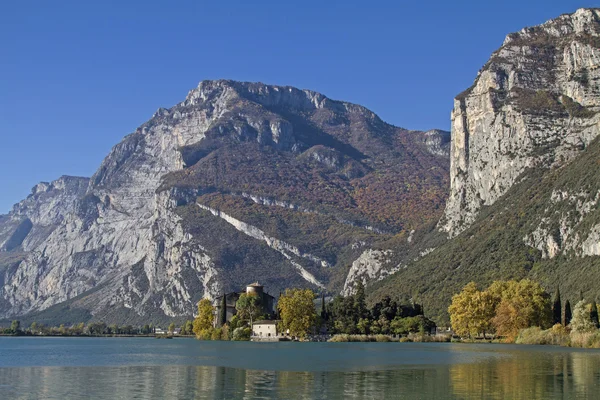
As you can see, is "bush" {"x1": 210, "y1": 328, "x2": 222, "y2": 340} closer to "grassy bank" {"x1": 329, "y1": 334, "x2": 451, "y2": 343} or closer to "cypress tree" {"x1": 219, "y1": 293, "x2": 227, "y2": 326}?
"cypress tree" {"x1": 219, "y1": 293, "x2": 227, "y2": 326}

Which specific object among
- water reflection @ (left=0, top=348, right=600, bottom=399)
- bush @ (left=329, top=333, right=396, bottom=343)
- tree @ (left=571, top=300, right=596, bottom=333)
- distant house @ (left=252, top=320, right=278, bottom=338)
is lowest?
water reflection @ (left=0, top=348, right=600, bottom=399)

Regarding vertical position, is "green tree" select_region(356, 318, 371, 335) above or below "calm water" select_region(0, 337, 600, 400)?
above

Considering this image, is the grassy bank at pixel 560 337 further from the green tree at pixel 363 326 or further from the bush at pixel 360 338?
the green tree at pixel 363 326

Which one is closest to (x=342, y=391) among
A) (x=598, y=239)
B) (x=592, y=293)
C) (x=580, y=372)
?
(x=580, y=372)

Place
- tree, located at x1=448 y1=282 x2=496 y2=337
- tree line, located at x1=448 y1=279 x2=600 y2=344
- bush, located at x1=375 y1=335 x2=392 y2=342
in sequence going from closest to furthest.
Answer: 1. tree line, located at x1=448 y1=279 x2=600 y2=344
2. tree, located at x1=448 y1=282 x2=496 y2=337
3. bush, located at x1=375 y1=335 x2=392 y2=342

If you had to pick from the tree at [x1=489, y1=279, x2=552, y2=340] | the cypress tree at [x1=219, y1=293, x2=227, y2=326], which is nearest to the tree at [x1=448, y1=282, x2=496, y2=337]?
the tree at [x1=489, y1=279, x2=552, y2=340]

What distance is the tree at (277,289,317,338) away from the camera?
167375 millimetres

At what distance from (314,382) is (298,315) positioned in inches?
4253

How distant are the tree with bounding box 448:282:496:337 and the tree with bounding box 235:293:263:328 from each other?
169ft

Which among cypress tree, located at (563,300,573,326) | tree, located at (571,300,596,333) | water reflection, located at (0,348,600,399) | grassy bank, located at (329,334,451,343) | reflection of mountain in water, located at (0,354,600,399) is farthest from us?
grassy bank, located at (329,334,451,343)

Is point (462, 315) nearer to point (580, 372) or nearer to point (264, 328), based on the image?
point (264, 328)

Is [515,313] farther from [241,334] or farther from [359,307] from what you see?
[241,334]

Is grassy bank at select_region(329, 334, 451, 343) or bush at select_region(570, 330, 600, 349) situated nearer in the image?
bush at select_region(570, 330, 600, 349)

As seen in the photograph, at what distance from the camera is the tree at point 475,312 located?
146375 millimetres
